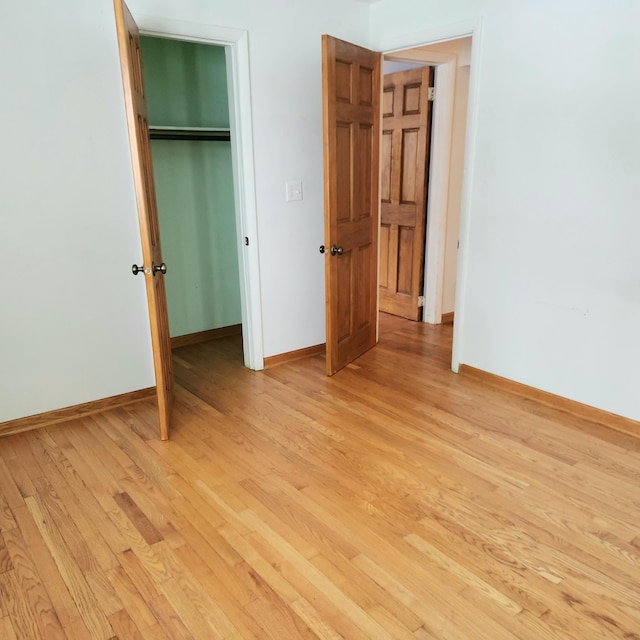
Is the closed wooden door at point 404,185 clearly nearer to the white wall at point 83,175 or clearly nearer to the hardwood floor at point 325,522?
the white wall at point 83,175

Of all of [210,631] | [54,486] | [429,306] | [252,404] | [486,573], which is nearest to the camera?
[210,631]

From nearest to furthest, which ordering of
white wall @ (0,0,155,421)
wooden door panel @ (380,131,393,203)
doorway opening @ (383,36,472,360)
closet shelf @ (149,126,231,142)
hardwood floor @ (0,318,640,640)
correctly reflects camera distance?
hardwood floor @ (0,318,640,640), white wall @ (0,0,155,421), closet shelf @ (149,126,231,142), doorway opening @ (383,36,472,360), wooden door panel @ (380,131,393,203)

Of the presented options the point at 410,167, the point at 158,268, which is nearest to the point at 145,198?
the point at 158,268

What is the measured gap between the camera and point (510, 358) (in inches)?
135

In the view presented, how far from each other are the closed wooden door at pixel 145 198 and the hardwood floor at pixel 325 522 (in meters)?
Result: 0.35

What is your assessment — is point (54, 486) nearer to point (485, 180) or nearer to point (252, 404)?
point (252, 404)

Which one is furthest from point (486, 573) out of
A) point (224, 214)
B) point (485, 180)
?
point (224, 214)

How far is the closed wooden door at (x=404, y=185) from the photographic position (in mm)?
4605

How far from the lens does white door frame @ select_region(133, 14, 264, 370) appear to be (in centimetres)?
312

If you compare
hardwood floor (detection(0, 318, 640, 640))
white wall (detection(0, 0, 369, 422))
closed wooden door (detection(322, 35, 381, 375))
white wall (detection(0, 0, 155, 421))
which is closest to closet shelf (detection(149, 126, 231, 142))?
white wall (detection(0, 0, 369, 422))

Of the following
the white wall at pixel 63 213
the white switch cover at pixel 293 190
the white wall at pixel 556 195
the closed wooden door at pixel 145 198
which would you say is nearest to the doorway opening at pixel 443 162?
the white wall at pixel 556 195

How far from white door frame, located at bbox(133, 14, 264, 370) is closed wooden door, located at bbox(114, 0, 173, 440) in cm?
35

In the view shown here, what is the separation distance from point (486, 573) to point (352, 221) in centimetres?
Answer: 241

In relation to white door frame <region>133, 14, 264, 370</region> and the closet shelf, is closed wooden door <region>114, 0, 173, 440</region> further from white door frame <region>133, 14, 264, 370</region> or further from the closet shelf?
the closet shelf
